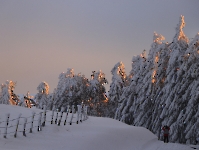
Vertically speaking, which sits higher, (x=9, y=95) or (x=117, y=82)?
(x=117, y=82)

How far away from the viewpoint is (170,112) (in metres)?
30.2

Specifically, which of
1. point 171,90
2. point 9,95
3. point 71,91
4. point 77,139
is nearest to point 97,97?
point 71,91

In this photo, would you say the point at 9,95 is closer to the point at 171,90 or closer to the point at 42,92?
the point at 42,92

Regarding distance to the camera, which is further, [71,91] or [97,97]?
[97,97]

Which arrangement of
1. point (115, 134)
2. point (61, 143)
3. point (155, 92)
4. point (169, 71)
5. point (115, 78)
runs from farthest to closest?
point (115, 78) → point (155, 92) → point (169, 71) → point (115, 134) → point (61, 143)

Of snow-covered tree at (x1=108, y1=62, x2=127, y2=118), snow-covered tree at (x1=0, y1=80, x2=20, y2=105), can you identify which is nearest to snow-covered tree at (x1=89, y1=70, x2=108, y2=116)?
snow-covered tree at (x1=108, y1=62, x2=127, y2=118)

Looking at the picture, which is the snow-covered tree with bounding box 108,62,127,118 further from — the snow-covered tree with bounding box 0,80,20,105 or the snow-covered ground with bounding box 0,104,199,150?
the snow-covered ground with bounding box 0,104,199,150

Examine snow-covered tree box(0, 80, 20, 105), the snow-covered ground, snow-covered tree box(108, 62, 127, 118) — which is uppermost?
snow-covered tree box(108, 62, 127, 118)

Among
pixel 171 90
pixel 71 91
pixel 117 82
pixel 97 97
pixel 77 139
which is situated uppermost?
pixel 117 82

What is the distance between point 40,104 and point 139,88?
3264cm

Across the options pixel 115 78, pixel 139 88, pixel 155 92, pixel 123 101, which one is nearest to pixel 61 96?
pixel 115 78

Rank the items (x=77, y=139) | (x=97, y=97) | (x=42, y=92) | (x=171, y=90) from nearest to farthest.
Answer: (x=77, y=139) → (x=171, y=90) → (x=97, y=97) → (x=42, y=92)

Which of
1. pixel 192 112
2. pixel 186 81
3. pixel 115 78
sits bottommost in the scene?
pixel 192 112

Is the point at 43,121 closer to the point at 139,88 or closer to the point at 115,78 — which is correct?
the point at 139,88
